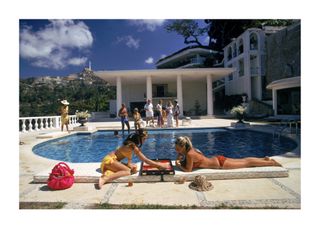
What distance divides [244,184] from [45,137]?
29.5 ft

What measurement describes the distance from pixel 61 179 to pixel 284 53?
2473 cm

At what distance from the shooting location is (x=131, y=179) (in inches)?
152

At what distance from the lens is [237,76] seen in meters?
26.9

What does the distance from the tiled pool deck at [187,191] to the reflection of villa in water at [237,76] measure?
1623cm

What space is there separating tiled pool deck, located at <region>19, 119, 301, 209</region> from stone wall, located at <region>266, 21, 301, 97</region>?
65.2 ft

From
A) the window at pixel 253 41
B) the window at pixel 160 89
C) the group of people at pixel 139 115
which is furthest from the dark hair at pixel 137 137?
the window at pixel 253 41

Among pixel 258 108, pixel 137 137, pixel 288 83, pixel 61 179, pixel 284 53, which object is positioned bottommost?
pixel 61 179

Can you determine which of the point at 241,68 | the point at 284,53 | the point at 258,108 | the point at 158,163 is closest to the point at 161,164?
the point at 158,163

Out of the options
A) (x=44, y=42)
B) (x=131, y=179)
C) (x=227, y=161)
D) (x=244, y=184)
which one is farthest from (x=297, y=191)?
(x=44, y=42)

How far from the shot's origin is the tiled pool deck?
10.2 ft

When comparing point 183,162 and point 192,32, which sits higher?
point 192,32

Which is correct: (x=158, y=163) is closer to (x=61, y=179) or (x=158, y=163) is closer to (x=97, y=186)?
(x=97, y=186)

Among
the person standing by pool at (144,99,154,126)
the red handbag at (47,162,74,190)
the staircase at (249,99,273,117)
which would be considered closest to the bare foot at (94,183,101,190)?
the red handbag at (47,162,74,190)
